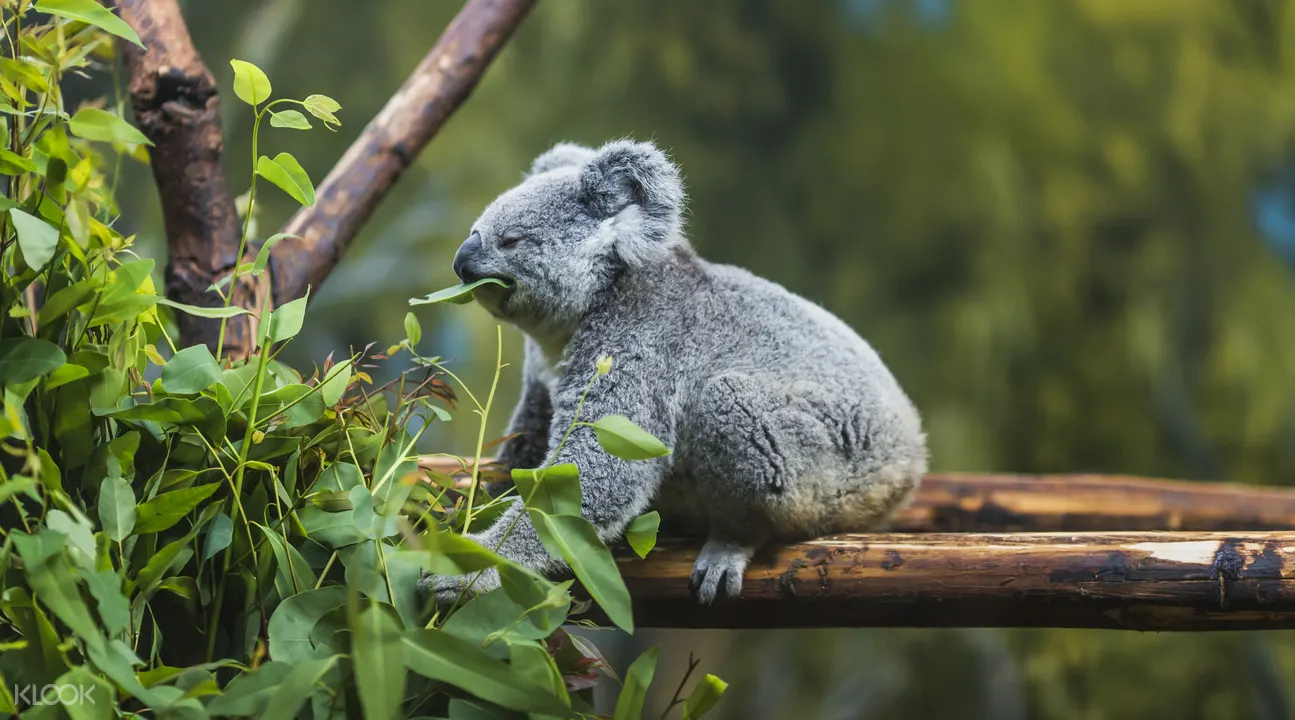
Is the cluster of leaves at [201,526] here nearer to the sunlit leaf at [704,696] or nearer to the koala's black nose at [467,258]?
the sunlit leaf at [704,696]

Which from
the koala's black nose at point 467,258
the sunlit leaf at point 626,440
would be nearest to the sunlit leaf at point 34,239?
the sunlit leaf at point 626,440

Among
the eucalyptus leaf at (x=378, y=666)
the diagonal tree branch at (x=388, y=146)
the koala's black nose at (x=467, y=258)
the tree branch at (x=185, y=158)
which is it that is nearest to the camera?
the eucalyptus leaf at (x=378, y=666)

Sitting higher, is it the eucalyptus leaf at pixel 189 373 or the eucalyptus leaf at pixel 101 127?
the eucalyptus leaf at pixel 101 127

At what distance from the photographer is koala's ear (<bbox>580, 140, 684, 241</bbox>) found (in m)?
1.79

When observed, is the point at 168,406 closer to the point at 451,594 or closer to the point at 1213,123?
the point at 451,594

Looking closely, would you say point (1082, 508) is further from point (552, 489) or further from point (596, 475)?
point (552, 489)

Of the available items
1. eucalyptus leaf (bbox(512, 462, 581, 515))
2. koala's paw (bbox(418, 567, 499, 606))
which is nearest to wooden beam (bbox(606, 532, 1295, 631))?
koala's paw (bbox(418, 567, 499, 606))

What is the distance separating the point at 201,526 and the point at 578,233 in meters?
0.90

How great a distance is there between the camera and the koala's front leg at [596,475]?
154 cm

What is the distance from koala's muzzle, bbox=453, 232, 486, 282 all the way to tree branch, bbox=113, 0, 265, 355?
1.56ft

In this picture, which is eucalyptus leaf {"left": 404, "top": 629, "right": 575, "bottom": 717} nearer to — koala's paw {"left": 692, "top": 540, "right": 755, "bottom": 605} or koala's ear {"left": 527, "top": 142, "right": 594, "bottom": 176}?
koala's paw {"left": 692, "top": 540, "right": 755, "bottom": 605}

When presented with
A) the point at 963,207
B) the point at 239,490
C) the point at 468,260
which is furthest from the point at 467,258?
the point at 963,207

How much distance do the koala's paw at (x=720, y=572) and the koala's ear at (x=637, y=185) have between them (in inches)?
24.2

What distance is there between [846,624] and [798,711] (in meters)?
3.66
